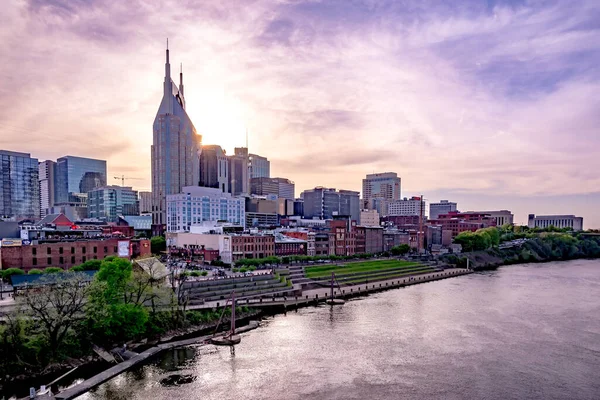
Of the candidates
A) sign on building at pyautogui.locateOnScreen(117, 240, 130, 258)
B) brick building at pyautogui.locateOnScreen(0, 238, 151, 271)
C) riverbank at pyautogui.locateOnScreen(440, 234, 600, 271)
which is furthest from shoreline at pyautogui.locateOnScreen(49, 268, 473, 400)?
brick building at pyautogui.locateOnScreen(0, 238, 151, 271)

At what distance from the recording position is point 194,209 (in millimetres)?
178375

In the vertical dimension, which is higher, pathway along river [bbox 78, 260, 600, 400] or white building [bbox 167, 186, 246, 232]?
white building [bbox 167, 186, 246, 232]

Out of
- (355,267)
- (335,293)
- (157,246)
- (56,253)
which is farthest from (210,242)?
(335,293)

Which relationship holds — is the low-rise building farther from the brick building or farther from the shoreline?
the brick building

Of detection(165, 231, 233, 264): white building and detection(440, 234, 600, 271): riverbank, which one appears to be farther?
detection(440, 234, 600, 271): riverbank

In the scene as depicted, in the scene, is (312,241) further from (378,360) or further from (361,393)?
(361,393)

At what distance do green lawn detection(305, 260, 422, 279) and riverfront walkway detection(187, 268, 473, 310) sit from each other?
22.9ft

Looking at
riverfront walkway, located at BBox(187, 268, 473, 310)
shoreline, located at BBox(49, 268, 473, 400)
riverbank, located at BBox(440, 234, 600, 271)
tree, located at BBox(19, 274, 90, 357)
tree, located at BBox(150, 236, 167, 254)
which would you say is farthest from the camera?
riverbank, located at BBox(440, 234, 600, 271)

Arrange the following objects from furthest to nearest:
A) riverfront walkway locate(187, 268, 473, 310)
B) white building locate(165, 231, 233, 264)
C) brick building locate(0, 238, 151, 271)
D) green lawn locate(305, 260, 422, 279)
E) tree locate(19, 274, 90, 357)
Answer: white building locate(165, 231, 233, 264)
green lawn locate(305, 260, 422, 279)
brick building locate(0, 238, 151, 271)
riverfront walkway locate(187, 268, 473, 310)
tree locate(19, 274, 90, 357)

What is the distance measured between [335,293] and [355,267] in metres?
26.7

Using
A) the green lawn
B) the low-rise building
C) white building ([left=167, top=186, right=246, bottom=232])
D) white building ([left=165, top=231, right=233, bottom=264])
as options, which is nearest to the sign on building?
white building ([left=165, top=231, right=233, bottom=264])

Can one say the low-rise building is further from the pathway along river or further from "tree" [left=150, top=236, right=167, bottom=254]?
the pathway along river

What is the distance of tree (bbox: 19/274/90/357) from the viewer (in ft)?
134

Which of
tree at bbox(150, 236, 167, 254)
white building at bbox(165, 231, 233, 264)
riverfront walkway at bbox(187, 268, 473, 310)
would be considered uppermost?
white building at bbox(165, 231, 233, 264)
